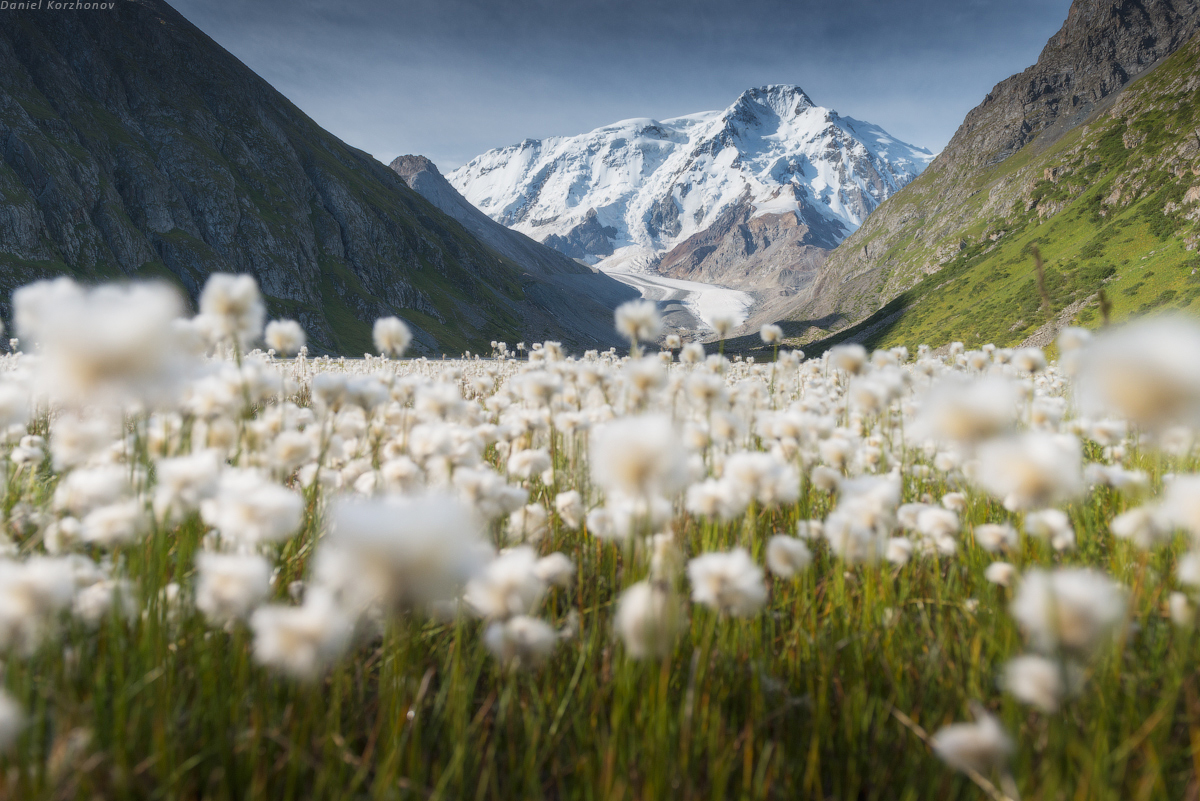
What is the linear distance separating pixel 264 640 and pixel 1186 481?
8.80 ft

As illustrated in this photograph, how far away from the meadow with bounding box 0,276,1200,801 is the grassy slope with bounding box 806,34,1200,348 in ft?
161

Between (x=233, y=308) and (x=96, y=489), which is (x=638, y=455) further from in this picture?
(x=96, y=489)

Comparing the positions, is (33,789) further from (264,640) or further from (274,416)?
(274,416)

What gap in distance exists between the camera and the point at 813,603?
7.90 feet

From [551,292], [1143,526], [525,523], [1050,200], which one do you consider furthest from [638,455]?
[551,292]

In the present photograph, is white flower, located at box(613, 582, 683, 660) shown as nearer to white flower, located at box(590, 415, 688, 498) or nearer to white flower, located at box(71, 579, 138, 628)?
white flower, located at box(590, 415, 688, 498)

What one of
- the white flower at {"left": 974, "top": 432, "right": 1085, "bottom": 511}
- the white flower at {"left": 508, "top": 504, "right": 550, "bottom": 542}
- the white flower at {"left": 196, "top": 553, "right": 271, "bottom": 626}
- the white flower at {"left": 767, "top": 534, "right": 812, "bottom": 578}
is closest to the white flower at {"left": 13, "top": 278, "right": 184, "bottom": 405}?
the white flower at {"left": 196, "top": 553, "right": 271, "bottom": 626}

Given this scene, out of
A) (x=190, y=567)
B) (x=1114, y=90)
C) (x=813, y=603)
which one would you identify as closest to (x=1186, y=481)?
(x=813, y=603)

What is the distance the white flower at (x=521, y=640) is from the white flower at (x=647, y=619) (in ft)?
0.84

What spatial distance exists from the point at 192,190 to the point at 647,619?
95635mm

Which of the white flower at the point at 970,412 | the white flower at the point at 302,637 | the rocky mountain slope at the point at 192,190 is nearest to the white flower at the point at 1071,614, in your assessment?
the white flower at the point at 970,412

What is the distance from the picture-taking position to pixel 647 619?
5.02 ft

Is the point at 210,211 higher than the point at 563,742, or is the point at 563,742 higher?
the point at 210,211
